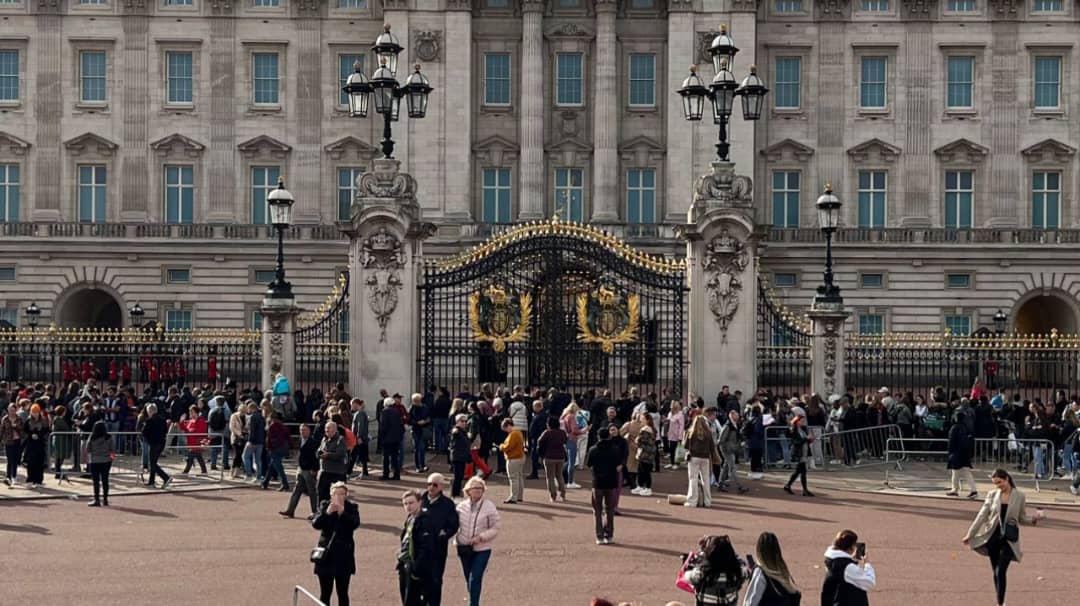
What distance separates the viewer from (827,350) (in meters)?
30.0

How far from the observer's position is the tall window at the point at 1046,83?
186ft

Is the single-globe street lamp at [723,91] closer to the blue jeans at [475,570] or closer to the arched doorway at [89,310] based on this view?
the blue jeans at [475,570]

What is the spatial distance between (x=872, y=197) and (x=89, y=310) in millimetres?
30795

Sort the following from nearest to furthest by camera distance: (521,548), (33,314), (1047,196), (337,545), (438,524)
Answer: (438,524) → (337,545) → (521,548) → (33,314) → (1047,196)

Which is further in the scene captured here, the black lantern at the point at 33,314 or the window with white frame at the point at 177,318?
the window with white frame at the point at 177,318

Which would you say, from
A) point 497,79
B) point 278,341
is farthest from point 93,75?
point 278,341

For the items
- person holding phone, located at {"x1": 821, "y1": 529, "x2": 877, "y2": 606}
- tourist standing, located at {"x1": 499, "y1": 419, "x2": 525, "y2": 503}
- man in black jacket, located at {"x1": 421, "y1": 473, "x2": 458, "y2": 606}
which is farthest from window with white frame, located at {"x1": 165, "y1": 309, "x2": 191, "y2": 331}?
person holding phone, located at {"x1": 821, "y1": 529, "x2": 877, "y2": 606}

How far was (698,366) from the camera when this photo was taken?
29.3 metres

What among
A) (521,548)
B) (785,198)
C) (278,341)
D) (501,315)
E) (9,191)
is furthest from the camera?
(785,198)

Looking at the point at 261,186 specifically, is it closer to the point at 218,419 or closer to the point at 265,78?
the point at 265,78

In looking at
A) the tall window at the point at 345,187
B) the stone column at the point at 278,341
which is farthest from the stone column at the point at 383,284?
the tall window at the point at 345,187

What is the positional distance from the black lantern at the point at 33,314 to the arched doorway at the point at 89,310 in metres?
1.05

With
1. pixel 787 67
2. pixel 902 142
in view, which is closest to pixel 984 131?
pixel 902 142

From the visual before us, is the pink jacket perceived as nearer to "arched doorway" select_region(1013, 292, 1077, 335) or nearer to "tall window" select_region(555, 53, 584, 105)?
"tall window" select_region(555, 53, 584, 105)
